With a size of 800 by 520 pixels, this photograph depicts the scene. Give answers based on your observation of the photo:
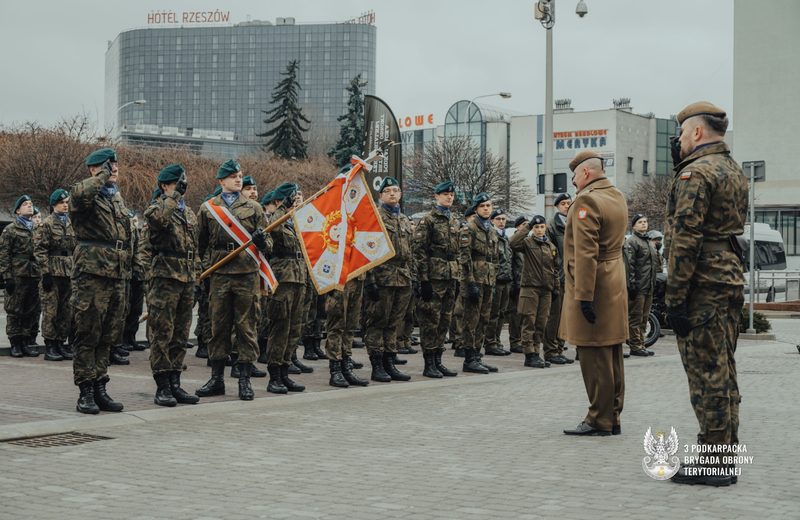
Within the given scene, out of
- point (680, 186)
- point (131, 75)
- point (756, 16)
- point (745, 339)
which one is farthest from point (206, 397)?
point (131, 75)

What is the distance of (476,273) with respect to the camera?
36.8 feet

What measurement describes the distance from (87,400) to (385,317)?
3.40 m

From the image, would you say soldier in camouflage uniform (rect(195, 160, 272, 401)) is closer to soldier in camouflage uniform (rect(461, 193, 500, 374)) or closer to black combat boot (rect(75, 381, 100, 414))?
black combat boot (rect(75, 381, 100, 414))

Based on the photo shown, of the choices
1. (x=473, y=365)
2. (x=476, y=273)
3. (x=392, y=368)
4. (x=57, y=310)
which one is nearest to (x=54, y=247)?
(x=57, y=310)

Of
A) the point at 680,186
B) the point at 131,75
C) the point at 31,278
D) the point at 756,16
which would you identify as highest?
the point at 131,75

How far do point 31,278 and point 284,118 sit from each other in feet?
174

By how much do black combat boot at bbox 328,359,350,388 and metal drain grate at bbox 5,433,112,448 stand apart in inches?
130

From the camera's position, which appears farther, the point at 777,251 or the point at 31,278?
the point at 777,251

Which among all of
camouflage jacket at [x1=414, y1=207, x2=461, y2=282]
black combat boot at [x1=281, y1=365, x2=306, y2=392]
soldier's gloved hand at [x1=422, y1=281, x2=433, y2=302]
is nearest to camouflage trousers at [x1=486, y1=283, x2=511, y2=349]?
camouflage jacket at [x1=414, y1=207, x2=461, y2=282]

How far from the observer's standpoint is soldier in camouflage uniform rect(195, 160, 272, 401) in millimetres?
8320

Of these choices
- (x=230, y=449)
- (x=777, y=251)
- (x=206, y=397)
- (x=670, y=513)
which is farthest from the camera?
(x=777, y=251)

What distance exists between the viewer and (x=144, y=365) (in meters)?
11.4

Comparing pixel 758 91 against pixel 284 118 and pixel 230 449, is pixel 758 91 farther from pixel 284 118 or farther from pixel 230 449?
pixel 230 449

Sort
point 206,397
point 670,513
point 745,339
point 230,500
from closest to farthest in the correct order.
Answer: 1. point 670,513
2. point 230,500
3. point 206,397
4. point 745,339
